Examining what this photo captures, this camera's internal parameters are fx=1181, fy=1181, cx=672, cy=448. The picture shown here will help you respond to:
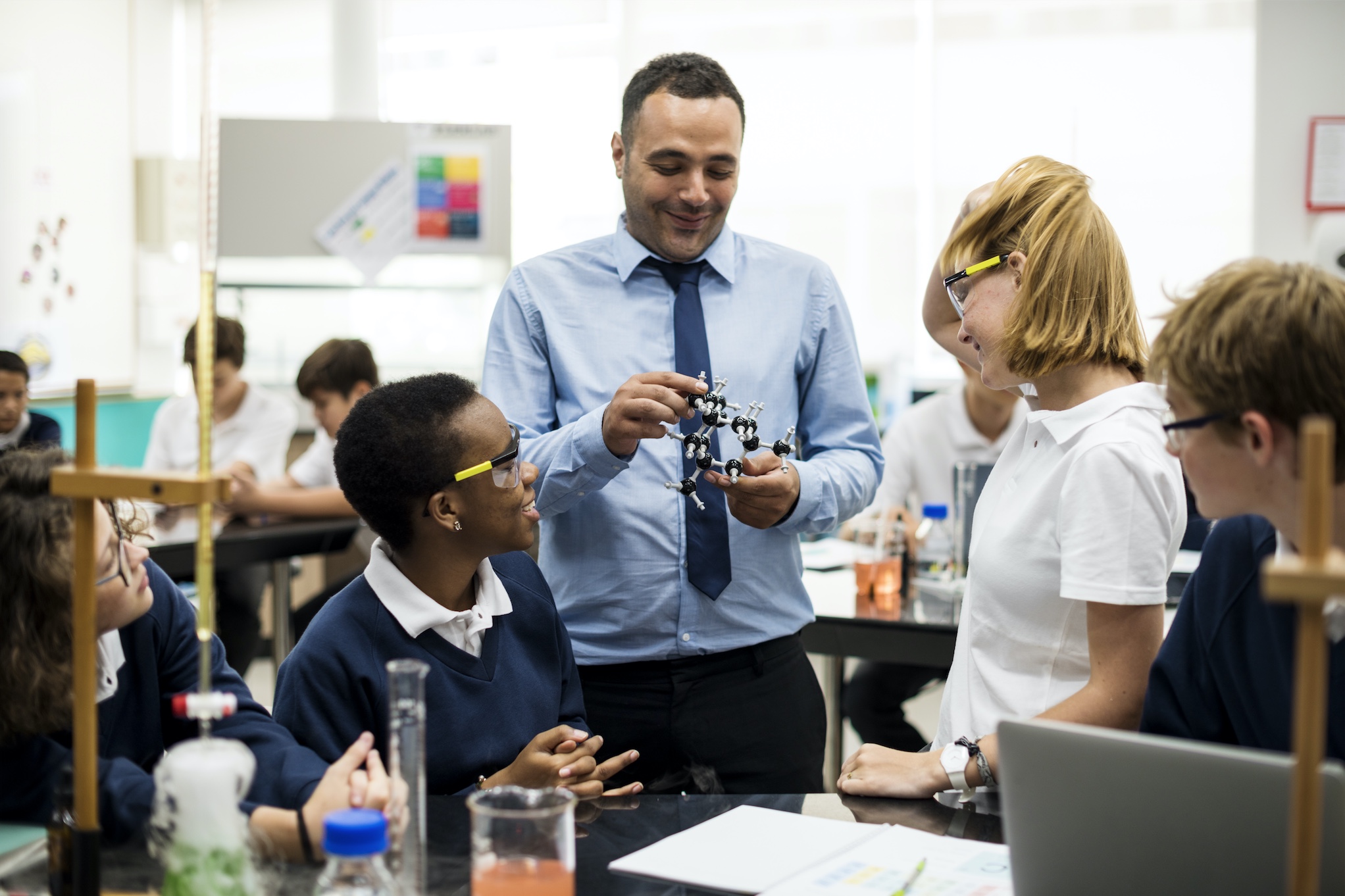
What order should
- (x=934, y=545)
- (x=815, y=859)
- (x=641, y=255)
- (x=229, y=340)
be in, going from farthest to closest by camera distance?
(x=229, y=340), (x=934, y=545), (x=641, y=255), (x=815, y=859)

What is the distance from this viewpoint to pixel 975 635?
142 centimetres

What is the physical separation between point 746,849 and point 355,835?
44 centimetres

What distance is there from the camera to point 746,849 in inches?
45.7

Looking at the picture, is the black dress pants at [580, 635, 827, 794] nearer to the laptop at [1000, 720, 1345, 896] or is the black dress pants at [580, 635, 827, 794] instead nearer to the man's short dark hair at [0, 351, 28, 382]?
the laptop at [1000, 720, 1345, 896]

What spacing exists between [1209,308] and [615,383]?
110 cm

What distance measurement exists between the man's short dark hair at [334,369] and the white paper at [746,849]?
282cm

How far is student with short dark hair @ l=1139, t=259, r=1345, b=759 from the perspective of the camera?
96cm

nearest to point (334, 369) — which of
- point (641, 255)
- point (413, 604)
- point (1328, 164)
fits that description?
point (641, 255)

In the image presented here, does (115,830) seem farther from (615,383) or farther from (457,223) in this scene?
(457,223)

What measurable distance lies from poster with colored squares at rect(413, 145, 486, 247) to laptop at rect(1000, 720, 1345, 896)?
3757 mm

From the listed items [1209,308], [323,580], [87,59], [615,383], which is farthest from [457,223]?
[1209,308]

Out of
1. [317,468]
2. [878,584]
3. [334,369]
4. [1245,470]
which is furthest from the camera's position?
[317,468]

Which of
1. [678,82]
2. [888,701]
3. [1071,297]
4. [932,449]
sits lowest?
[888,701]

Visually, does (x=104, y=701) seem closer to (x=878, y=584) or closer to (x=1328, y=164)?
(x=878, y=584)
